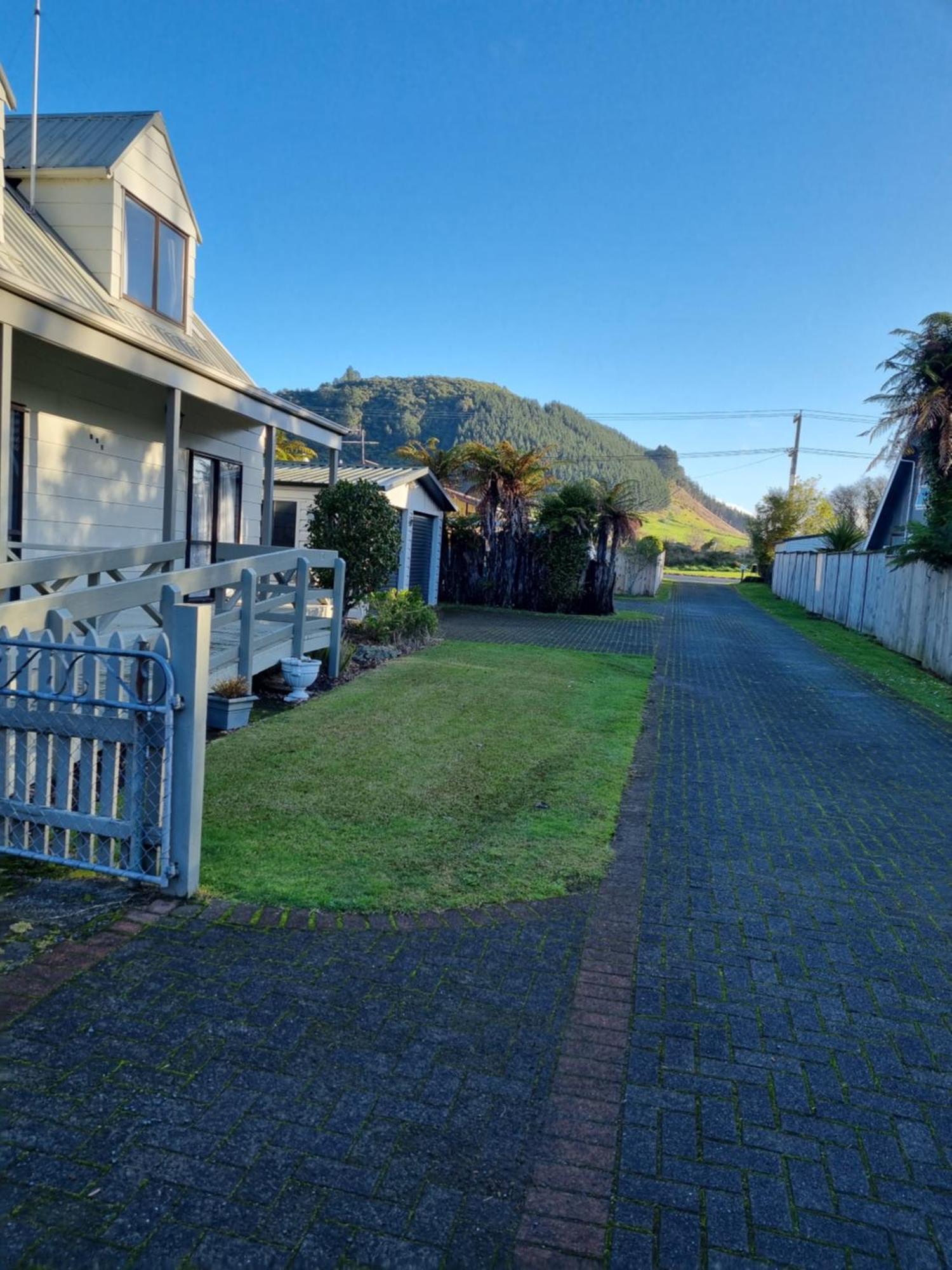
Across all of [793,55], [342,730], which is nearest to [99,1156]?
[342,730]

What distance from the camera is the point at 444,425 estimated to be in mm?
79938

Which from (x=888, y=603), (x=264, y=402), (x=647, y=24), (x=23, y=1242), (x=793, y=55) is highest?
(x=647, y=24)

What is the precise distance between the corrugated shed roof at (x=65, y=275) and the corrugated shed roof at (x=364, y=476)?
6.57 m

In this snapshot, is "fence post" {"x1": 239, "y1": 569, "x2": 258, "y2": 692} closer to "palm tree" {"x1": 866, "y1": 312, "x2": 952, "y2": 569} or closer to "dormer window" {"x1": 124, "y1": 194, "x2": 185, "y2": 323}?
"dormer window" {"x1": 124, "y1": 194, "x2": 185, "y2": 323}

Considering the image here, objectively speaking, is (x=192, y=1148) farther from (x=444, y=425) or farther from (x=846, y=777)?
(x=444, y=425)

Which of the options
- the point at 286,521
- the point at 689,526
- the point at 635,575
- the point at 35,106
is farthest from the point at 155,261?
the point at 689,526

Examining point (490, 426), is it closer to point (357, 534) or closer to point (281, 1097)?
point (357, 534)

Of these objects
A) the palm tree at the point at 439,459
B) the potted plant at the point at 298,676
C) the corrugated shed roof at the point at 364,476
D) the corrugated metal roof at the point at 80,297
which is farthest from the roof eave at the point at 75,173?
the palm tree at the point at 439,459

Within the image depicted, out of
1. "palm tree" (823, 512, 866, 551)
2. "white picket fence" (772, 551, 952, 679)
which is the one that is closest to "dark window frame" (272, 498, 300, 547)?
"white picket fence" (772, 551, 952, 679)

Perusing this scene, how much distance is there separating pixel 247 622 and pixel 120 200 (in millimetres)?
5803

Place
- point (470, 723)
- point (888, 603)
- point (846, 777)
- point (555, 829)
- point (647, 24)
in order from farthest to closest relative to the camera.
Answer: point (888, 603) < point (647, 24) < point (470, 723) < point (846, 777) < point (555, 829)

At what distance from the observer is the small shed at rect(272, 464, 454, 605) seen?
1973 cm

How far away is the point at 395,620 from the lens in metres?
14.6

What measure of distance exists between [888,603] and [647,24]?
13.3 m
